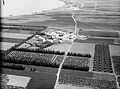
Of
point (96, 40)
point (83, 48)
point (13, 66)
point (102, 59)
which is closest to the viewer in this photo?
point (13, 66)

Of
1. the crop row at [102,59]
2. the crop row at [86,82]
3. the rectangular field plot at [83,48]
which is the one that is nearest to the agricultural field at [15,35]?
the rectangular field plot at [83,48]

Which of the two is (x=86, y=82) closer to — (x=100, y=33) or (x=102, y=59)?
(x=102, y=59)

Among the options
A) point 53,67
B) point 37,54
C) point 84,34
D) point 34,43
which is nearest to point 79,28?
point 84,34

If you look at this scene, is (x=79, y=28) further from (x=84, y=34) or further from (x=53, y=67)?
(x=53, y=67)

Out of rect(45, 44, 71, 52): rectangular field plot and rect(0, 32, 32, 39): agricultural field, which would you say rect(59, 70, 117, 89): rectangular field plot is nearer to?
rect(45, 44, 71, 52): rectangular field plot

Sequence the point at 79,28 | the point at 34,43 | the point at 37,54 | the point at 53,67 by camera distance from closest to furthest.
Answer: the point at 53,67 → the point at 37,54 → the point at 34,43 → the point at 79,28

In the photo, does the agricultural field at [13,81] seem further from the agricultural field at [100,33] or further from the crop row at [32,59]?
the agricultural field at [100,33]

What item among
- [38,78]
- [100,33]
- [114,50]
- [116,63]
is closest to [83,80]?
[38,78]

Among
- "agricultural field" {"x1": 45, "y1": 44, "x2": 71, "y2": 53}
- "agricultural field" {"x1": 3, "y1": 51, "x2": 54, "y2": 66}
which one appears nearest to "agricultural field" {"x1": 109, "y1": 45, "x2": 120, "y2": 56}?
"agricultural field" {"x1": 45, "y1": 44, "x2": 71, "y2": 53}
